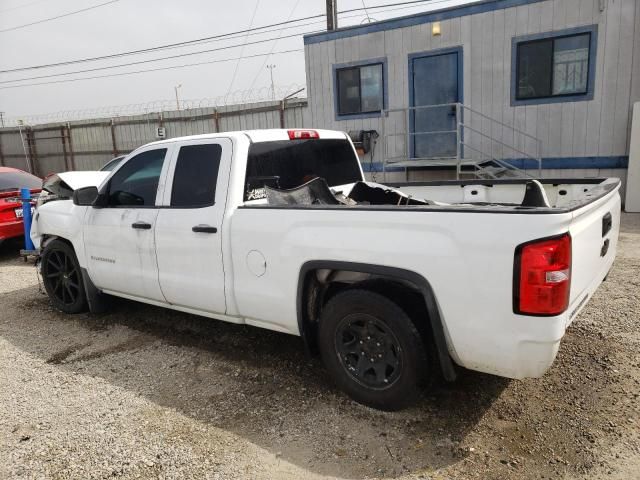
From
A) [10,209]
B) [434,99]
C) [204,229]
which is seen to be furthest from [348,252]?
[434,99]

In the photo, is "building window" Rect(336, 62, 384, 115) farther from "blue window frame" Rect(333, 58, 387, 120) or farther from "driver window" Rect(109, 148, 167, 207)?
"driver window" Rect(109, 148, 167, 207)

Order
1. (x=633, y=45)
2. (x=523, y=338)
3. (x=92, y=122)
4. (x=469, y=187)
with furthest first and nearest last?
(x=92, y=122) → (x=633, y=45) → (x=469, y=187) → (x=523, y=338)

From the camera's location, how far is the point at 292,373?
12.7 ft

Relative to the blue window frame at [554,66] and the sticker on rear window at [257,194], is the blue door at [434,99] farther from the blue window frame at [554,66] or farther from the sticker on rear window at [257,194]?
the sticker on rear window at [257,194]

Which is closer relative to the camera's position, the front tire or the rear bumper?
the rear bumper

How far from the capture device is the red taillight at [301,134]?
4156 millimetres

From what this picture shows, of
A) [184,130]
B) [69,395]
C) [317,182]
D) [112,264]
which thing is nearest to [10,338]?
[112,264]

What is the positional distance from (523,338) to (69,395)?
310 cm

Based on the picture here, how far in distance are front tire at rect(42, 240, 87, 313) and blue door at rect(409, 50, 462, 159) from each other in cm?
790

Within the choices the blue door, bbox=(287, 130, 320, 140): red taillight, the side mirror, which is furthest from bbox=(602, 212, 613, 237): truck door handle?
the blue door

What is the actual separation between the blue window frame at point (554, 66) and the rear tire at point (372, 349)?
352 inches

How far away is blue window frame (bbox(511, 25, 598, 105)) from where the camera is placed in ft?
32.3

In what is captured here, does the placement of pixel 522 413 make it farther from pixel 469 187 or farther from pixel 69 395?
pixel 69 395

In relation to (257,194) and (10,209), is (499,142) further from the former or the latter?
(10,209)
